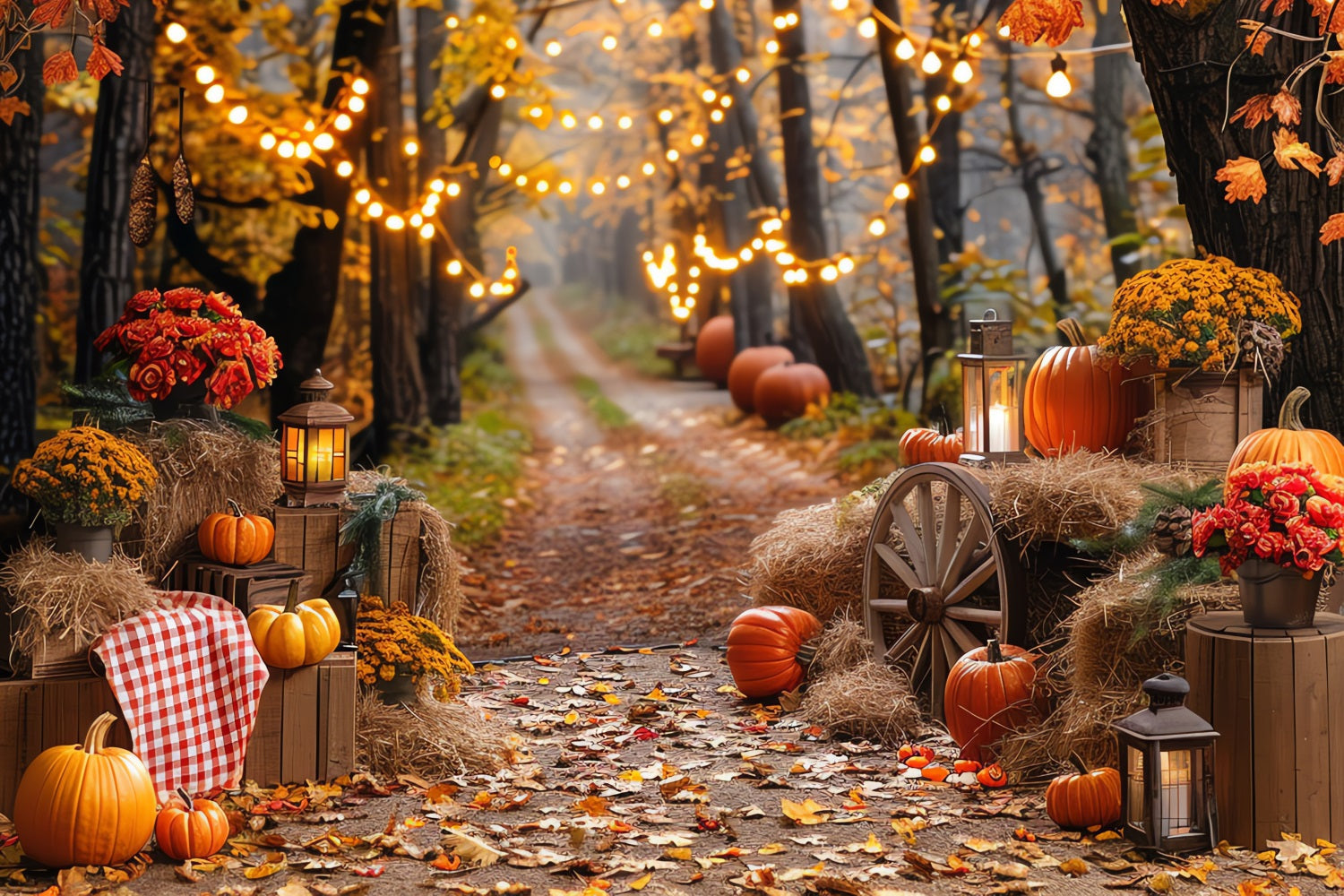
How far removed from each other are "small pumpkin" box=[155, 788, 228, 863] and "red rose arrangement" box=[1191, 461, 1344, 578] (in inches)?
129

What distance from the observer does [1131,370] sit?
5.95 meters

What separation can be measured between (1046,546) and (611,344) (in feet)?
72.1

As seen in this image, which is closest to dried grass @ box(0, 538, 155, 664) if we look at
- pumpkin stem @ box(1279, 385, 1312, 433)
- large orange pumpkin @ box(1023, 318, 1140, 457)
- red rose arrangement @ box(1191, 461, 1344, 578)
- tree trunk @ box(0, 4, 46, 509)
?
tree trunk @ box(0, 4, 46, 509)

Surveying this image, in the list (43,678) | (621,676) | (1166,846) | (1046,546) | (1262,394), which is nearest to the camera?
(1166,846)

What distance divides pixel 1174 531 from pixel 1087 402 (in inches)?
46.7

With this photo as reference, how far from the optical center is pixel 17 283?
7.65m

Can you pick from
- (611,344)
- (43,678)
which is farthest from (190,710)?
(611,344)

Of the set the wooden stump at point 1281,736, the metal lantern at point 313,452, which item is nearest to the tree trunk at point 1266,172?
the wooden stump at point 1281,736

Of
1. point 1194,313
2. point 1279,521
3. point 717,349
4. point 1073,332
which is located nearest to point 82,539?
point 1279,521

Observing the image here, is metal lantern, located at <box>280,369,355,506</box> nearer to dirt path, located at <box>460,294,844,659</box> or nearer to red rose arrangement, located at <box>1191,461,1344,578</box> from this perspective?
dirt path, located at <box>460,294,844,659</box>

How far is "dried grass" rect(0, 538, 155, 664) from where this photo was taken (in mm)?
4633

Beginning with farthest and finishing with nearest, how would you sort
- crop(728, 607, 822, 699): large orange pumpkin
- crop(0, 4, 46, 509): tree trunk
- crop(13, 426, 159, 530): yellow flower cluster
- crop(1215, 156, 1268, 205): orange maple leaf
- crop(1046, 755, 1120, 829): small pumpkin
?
crop(0, 4, 46, 509): tree trunk
crop(728, 607, 822, 699): large orange pumpkin
crop(1215, 156, 1268, 205): orange maple leaf
crop(13, 426, 159, 530): yellow flower cluster
crop(1046, 755, 1120, 829): small pumpkin

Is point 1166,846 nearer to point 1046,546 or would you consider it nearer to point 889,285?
point 1046,546

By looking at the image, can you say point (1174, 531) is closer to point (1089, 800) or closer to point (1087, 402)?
point (1089, 800)
